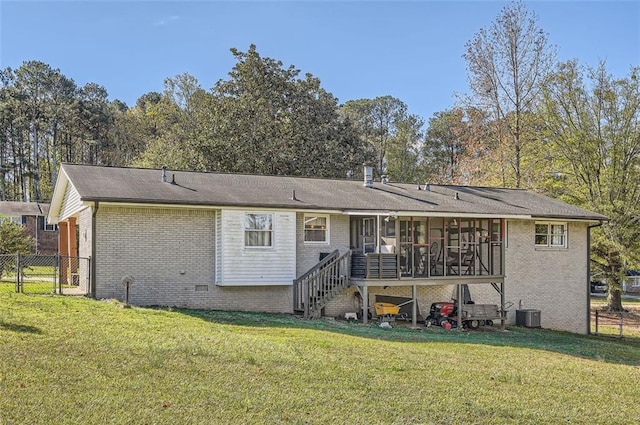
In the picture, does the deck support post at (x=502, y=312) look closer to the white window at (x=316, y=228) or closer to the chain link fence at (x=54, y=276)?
the white window at (x=316, y=228)

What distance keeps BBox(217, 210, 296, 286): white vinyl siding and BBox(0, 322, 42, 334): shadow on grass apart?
714 centimetres

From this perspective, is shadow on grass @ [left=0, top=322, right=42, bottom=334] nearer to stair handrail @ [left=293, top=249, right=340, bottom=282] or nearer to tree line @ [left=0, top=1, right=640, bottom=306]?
stair handrail @ [left=293, top=249, right=340, bottom=282]

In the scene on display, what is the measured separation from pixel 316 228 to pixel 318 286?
1983mm

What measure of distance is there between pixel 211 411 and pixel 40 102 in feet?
159

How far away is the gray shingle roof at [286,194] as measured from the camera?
1646 centimetres

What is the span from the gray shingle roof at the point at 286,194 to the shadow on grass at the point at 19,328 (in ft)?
18.3

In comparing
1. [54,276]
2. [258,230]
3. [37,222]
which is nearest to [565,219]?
[258,230]

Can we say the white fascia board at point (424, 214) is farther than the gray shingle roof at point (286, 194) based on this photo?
Yes

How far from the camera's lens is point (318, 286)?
56.3ft

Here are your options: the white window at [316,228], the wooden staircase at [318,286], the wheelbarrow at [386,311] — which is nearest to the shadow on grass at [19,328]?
the wooden staircase at [318,286]

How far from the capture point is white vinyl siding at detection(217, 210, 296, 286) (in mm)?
16797

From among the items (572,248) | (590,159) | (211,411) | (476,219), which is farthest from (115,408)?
(590,159)

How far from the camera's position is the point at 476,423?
7.63 metres

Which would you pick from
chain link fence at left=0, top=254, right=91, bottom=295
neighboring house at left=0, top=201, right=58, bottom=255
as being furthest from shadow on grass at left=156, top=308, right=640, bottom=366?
neighboring house at left=0, top=201, right=58, bottom=255
